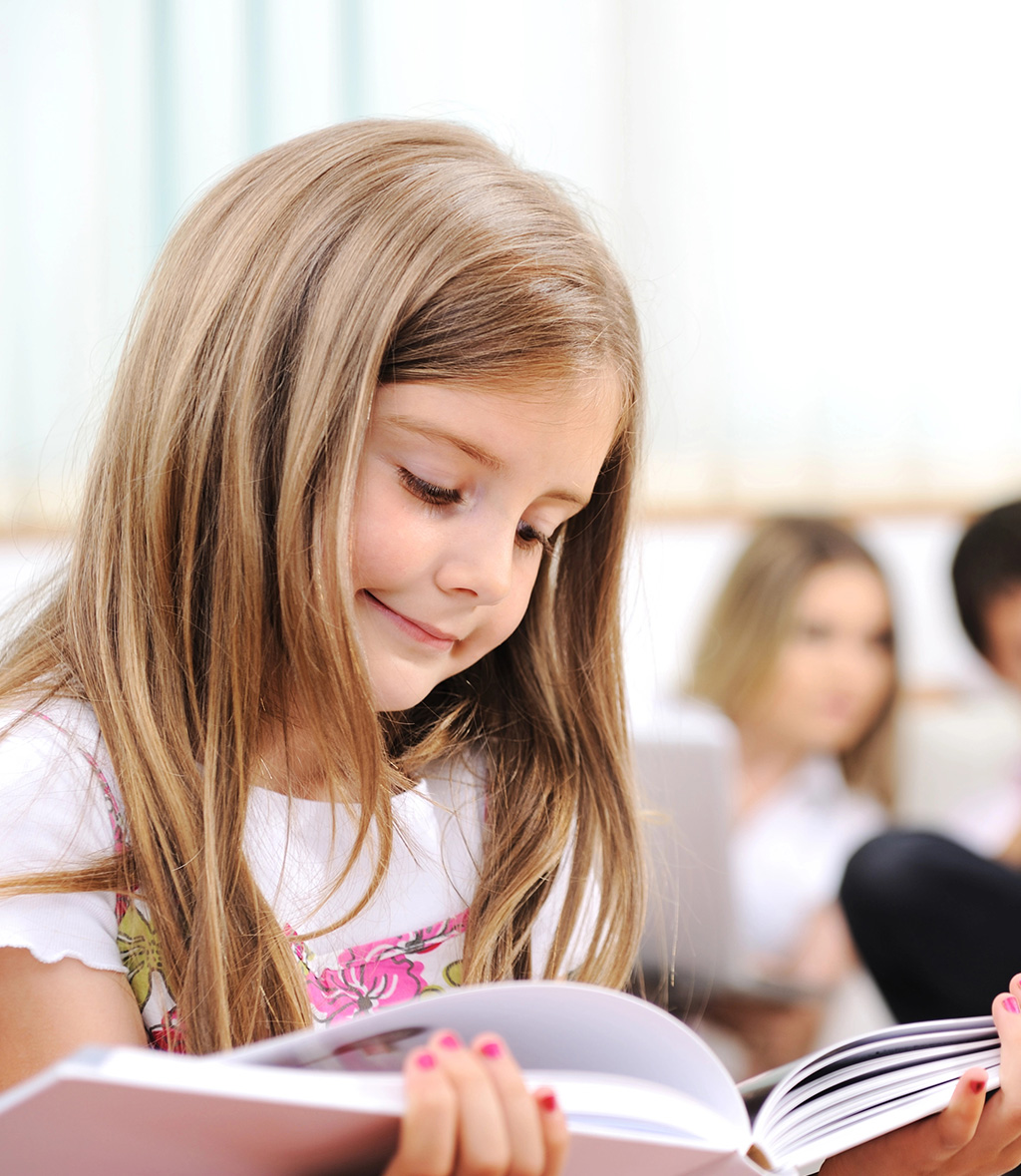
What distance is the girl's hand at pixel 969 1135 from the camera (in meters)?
0.57

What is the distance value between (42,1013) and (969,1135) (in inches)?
17.9

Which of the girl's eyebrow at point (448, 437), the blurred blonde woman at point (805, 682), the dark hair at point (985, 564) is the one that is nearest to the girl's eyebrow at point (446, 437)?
the girl's eyebrow at point (448, 437)

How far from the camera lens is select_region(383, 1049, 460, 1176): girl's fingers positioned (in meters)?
0.40

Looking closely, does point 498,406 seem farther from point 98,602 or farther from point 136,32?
point 136,32

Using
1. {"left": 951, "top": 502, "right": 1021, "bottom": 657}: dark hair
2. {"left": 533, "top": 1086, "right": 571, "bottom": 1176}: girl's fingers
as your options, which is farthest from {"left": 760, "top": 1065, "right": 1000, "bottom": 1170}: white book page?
{"left": 951, "top": 502, "right": 1021, "bottom": 657}: dark hair

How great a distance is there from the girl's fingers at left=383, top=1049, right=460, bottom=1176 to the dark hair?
1.25 metres

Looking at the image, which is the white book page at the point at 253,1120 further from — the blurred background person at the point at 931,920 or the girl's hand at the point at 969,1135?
the blurred background person at the point at 931,920

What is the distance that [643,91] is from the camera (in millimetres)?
2285

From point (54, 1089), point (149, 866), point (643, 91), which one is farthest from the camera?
point (643, 91)

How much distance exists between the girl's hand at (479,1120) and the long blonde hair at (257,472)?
23 centimetres

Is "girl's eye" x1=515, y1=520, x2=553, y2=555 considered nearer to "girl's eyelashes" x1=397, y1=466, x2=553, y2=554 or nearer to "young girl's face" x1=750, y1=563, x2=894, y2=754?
"girl's eyelashes" x1=397, y1=466, x2=553, y2=554

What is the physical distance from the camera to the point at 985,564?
1.51 meters

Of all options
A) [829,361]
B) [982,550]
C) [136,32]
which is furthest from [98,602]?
[829,361]

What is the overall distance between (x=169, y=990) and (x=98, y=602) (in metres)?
0.21
